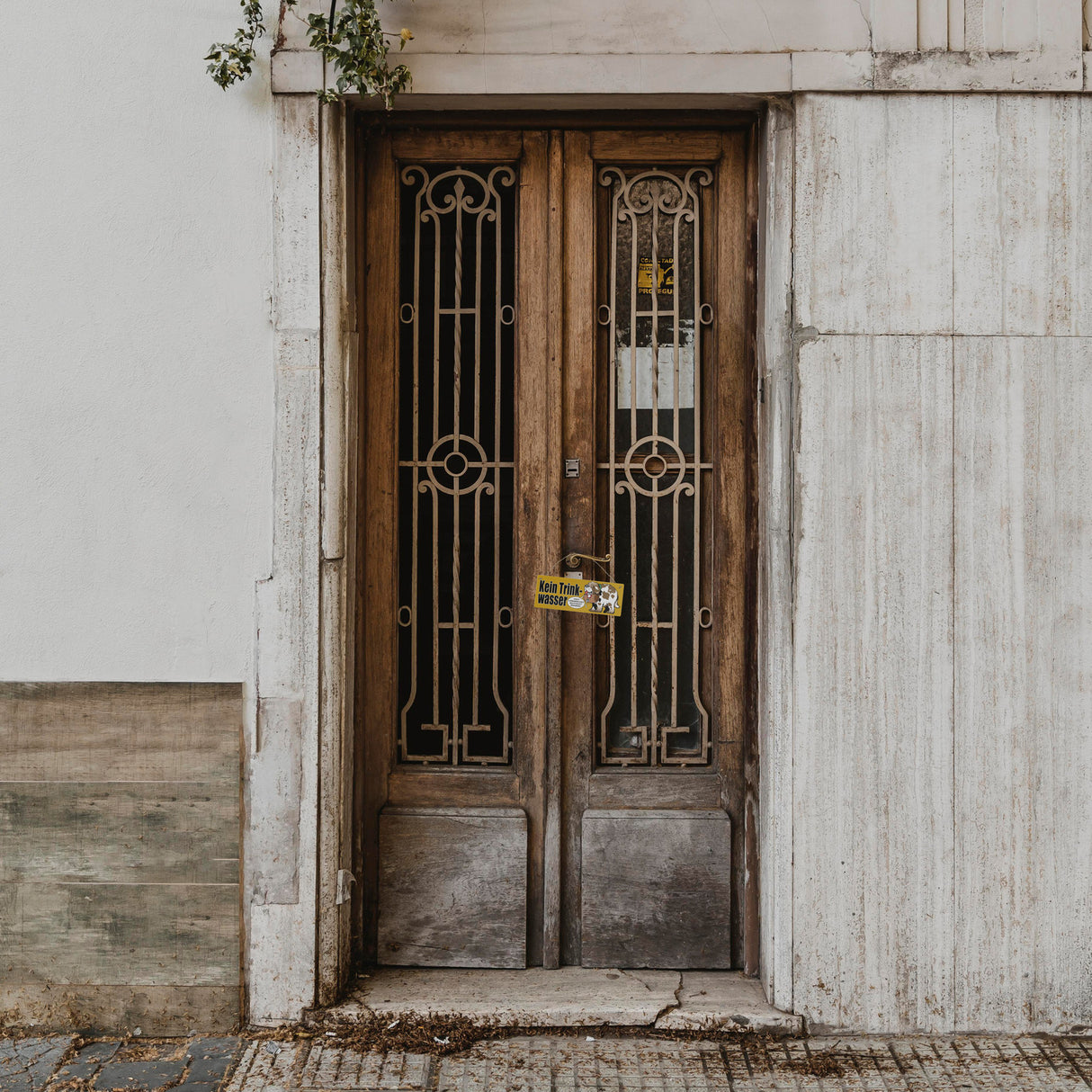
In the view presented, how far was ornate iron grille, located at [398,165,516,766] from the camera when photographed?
361 cm

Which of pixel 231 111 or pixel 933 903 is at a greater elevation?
pixel 231 111

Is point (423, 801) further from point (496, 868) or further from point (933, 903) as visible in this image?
point (933, 903)

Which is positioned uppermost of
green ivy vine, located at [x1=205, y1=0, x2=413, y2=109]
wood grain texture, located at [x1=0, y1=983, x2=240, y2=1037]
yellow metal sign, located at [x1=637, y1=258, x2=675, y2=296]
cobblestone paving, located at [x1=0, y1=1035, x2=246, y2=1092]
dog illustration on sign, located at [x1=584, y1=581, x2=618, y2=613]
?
green ivy vine, located at [x1=205, y1=0, x2=413, y2=109]

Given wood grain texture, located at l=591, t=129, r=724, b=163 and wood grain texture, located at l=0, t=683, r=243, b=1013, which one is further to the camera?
wood grain texture, located at l=591, t=129, r=724, b=163

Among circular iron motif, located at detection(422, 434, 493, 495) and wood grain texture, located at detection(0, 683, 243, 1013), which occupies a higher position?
circular iron motif, located at detection(422, 434, 493, 495)

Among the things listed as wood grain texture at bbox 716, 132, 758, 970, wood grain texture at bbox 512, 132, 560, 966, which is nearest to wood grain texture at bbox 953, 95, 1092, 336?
wood grain texture at bbox 716, 132, 758, 970

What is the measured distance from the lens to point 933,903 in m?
3.29

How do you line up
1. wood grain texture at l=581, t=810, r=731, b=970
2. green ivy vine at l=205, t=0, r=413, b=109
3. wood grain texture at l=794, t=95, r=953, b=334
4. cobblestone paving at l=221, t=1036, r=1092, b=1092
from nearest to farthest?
cobblestone paving at l=221, t=1036, r=1092, b=1092
green ivy vine at l=205, t=0, r=413, b=109
wood grain texture at l=794, t=95, r=953, b=334
wood grain texture at l=581, t=810, r=731, b=970

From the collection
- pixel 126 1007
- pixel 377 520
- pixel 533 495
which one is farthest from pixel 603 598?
pixel 126 1007

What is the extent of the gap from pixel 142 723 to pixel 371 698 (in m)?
0.80

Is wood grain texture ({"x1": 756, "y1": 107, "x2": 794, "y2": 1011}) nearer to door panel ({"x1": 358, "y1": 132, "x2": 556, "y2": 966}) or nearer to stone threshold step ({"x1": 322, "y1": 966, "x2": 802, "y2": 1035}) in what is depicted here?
stone threshold step ({"x1": 322, "y1": 966, "x2": 802, "y2": 1035})

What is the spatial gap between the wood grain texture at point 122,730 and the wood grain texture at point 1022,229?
2919mm

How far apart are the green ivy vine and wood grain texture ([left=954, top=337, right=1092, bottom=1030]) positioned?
7.04ft

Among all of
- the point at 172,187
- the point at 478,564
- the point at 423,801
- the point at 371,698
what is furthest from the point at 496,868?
the point at 172,187
